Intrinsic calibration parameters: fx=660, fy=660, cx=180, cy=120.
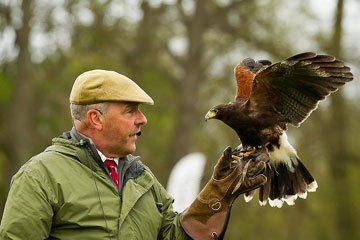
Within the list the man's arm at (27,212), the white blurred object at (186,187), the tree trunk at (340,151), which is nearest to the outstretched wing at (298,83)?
the white blurred object at (186,187)

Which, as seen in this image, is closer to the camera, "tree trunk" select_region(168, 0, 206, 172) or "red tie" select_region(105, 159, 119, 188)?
"red tie" select_region(105, 159, 119, 188)

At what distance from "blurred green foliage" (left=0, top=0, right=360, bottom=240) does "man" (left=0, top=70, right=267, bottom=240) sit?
36.9 feet

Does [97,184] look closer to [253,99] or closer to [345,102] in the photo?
[253,99]

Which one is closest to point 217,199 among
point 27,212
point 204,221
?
point 204,221

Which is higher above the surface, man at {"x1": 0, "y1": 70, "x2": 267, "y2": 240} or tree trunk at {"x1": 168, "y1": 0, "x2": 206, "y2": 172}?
tree trunk at {"x1": 168, "y1": 0, "x2": 206, "y2": 172}

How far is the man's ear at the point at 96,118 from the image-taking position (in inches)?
149

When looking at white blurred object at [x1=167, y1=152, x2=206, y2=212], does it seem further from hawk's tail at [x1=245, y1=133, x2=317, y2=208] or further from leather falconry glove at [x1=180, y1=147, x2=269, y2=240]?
leather falconry glove at [x1=180, y1=147, x2=269, y2=240]

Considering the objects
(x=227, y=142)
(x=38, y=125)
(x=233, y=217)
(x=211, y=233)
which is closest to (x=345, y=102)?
(x=227, y=142)

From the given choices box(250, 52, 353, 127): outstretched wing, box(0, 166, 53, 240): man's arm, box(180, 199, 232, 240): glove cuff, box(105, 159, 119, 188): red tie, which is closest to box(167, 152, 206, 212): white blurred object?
box(250, 52, 353, 127): outstretched wing

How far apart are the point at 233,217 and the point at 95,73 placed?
15.1 m

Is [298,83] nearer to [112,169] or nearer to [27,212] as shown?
[112,169]

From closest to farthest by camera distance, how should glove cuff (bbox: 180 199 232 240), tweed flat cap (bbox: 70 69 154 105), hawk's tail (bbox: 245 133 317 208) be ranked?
tweed flat cap (bbox: 70 69 154 105), glove cuff (bbox: 180 199 232 240), hawk's tail (bbox: 245 133 317 208)

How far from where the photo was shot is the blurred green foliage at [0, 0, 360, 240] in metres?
16.9

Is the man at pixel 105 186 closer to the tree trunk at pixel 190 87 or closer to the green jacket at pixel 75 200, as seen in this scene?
the green jacket at pixel 75 200
